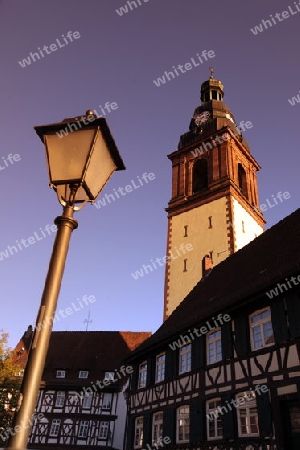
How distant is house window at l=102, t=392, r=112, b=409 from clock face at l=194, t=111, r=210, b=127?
24391 millimetres

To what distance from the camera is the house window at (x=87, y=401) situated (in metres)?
29.6

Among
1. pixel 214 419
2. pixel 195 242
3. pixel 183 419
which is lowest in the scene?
pixel 214 419

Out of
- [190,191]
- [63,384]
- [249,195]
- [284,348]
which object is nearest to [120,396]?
[63,384]

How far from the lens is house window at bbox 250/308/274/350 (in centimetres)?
1246

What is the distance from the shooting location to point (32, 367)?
2436 mm

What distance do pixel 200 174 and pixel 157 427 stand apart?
2278 cm

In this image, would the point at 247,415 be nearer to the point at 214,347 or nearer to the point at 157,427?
the point at 214,347

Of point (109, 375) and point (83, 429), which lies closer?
point (83, 429)

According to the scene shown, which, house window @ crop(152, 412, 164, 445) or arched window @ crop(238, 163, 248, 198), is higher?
arched window @ crop(238, 163, 248, 198)

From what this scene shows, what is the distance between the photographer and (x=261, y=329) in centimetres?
1284

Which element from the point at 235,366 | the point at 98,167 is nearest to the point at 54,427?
the point at 235,366

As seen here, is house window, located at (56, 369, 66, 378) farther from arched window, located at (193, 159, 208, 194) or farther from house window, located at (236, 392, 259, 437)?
house window, located at (236, 392, 259, 437)

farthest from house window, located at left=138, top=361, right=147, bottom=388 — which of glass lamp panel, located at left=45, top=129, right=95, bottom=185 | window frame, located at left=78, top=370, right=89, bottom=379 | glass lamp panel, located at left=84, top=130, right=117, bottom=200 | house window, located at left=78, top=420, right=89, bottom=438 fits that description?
glass lamp panel, located at left=45, top=129, right=95, bottom=185

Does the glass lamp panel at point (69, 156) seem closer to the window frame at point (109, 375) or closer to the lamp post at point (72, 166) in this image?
the lamp post at point (72, 166)
